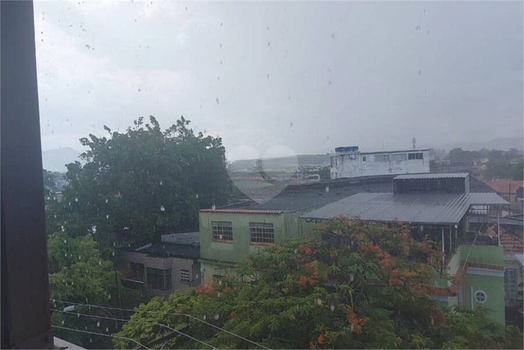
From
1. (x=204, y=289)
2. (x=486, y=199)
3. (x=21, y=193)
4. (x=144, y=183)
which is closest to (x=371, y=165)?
(x=486, y=199)

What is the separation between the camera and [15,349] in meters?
0.92

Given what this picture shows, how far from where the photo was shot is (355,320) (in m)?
1.64

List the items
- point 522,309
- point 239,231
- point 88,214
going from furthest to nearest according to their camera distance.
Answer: point 88,214
point 239,231
point 522,309

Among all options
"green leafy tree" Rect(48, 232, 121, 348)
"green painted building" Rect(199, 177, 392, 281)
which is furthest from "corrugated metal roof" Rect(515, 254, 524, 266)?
"green leafy tree" Rect(48, 232, 121, 348)

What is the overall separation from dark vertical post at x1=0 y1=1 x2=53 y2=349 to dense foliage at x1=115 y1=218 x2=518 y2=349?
3.26ft

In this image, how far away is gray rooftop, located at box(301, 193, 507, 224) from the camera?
166 cm

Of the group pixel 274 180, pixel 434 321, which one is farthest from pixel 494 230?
pixel 274 180

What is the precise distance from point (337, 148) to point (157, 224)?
1.18 meters

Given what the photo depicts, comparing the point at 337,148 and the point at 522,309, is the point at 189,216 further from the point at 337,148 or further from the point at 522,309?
the point at 522,309

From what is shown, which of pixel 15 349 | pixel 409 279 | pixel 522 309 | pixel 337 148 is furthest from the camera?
pixel 337 148

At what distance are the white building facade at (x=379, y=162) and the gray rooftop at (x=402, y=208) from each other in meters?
0.12

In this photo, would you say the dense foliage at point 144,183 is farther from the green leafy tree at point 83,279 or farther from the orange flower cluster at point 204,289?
the orange flower cluster at point 204,289

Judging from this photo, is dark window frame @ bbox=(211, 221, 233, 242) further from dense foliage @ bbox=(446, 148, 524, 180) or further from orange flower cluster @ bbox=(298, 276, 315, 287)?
dense foliage @ bbox=(446, 148, 524, 180)

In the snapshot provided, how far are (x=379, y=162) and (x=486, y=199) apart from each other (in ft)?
1.61
